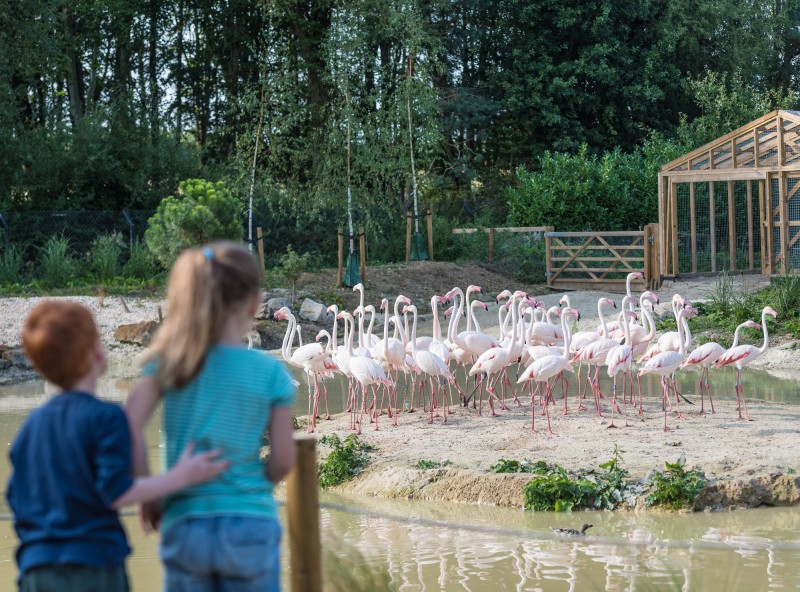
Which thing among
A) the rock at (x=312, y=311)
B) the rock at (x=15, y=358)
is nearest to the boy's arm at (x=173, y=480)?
the rock at (x=15, y=358)

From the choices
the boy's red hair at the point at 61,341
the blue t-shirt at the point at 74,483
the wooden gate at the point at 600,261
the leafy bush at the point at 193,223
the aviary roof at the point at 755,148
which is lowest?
the blue t-shirt at the point at 74,483

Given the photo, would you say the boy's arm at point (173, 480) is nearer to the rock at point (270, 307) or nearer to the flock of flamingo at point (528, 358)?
the flock of flamingo at point (528, 358)

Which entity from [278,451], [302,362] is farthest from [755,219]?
[278,451]

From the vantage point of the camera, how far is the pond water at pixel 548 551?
618cm

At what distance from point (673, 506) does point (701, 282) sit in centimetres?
1512

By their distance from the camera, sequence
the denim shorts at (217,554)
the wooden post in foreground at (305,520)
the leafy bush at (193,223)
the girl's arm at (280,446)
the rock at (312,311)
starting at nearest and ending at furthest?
the denim shorts at (217,554) → the girl's arm at (280,446) → the wooden post in foreground at (305,520) → the leafy bush at (193,223) → the rock at (312,311)

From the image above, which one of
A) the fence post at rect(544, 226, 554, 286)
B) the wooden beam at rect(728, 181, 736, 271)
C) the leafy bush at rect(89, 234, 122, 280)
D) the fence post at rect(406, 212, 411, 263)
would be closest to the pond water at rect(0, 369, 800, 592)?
the leafy bush at rect(89, 234, 122, 280)

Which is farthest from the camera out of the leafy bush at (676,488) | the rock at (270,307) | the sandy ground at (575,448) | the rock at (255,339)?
the rock at (270,307)

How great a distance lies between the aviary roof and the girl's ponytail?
20075 mm

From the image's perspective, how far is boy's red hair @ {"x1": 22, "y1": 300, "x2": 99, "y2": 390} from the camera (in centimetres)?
295

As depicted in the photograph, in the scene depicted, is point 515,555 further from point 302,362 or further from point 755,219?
point 755,219

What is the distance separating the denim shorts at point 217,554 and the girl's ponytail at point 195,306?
0.41 meters

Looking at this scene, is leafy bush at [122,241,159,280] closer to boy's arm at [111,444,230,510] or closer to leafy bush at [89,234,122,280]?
leafy bush at [89,234,122,280]

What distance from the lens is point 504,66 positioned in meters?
33.5
